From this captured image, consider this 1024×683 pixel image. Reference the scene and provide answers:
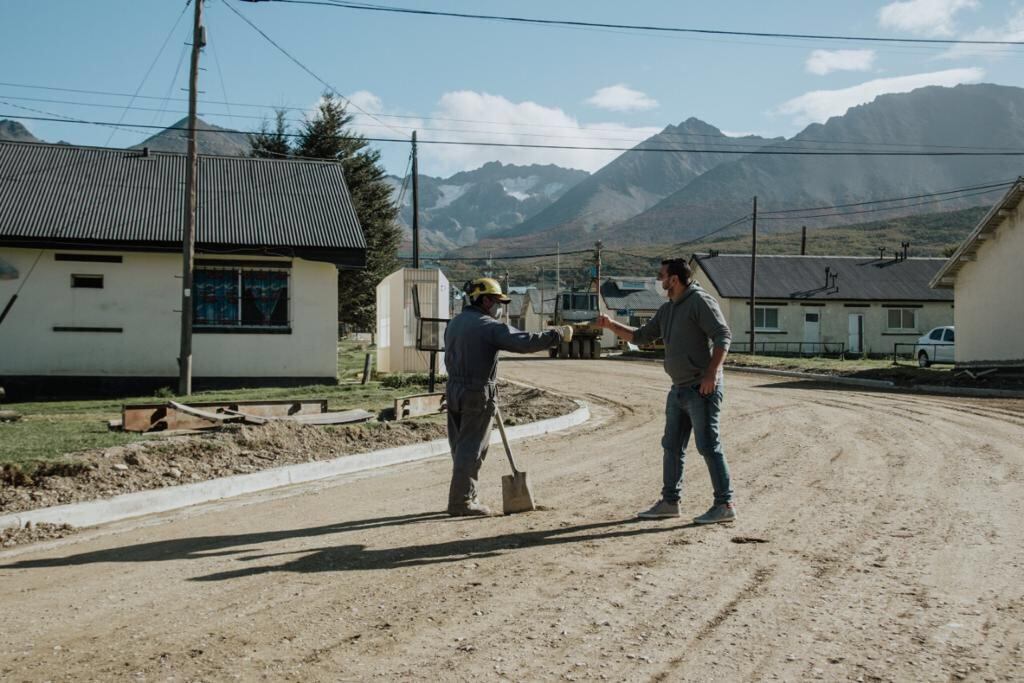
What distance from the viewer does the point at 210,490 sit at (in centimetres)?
856

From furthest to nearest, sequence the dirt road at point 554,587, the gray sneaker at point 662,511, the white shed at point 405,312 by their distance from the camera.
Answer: the white shed at point 405,312 → the gray sneaker at point 662,511 → the dirt road at point 554,587

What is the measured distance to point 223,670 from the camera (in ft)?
12.9

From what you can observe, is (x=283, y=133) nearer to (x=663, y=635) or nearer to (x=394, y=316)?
(x=394, y=316)

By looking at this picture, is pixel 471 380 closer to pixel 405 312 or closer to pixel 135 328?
pixel 135 328

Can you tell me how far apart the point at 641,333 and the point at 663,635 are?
3.55 meters

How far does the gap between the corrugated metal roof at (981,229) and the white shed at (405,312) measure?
1544 cm

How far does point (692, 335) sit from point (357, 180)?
103 ft

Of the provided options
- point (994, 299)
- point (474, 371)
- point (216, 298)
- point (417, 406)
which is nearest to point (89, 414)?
point (417, 406)

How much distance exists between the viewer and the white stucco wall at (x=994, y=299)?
86.4ft

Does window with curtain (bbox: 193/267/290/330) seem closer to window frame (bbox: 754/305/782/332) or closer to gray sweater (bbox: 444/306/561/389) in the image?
gray sweater (bbox: 444/306/561/389)

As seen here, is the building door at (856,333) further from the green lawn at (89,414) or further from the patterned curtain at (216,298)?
the patterned curtain at (216,298)

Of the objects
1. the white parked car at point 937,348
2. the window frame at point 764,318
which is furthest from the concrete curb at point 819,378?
the window frame at point 764,318

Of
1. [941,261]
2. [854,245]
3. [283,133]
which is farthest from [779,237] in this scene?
[283,133]

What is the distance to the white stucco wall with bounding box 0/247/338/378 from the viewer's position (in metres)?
19.2
